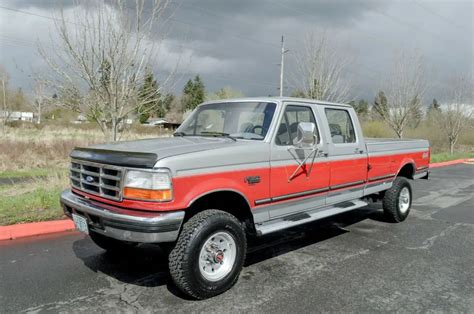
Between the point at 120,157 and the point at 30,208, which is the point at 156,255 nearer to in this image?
the point at 120,157

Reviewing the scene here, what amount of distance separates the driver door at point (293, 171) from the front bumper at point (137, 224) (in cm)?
135

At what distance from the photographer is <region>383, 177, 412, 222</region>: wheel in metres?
A: 6.48

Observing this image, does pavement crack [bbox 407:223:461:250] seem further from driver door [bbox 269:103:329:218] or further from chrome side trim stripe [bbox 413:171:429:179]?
driver door [bbox 269:103:329:218]

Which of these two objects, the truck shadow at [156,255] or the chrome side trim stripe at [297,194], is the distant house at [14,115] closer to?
the truck shadow at [156,255]

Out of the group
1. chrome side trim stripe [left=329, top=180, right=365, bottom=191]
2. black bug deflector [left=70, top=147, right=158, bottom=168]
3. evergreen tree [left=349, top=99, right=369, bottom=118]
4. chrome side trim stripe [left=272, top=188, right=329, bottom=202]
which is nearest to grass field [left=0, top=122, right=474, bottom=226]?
black bug deflector [left=70, top=147, right=158, bottom=168]

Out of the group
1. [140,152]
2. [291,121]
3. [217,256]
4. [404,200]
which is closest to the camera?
[140,152]

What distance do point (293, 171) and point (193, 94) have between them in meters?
70.2

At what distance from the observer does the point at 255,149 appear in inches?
157

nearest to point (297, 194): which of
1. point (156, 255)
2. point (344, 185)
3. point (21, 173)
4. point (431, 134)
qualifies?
point (344, 185)

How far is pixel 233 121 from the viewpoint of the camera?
4.61 m

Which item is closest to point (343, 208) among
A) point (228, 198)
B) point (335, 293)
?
point (335, 293)

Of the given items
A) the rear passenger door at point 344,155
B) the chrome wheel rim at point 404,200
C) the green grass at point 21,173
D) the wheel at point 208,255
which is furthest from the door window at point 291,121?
the green grass at point 21,173

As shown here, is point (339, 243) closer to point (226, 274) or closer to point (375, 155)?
point (375, 155)

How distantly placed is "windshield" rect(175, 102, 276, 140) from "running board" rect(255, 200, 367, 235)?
1022mm
